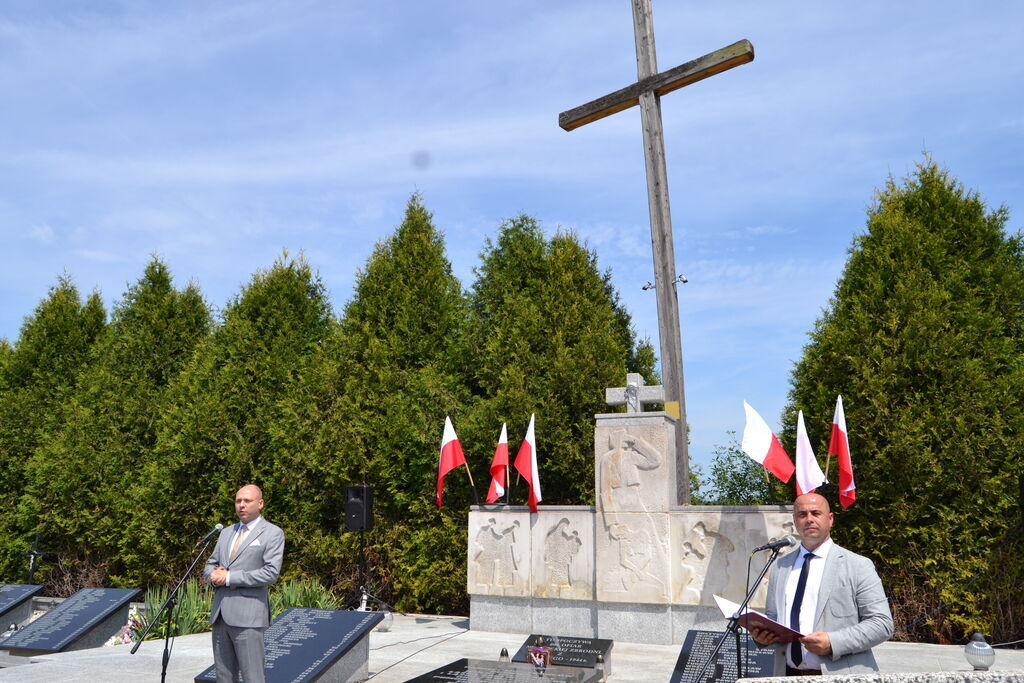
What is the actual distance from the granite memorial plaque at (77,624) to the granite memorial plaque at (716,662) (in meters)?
6.17

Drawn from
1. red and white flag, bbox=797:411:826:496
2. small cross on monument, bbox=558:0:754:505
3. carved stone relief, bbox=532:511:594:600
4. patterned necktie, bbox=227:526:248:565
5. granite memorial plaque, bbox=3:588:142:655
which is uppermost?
small cross on monument, bbox=558:0:754:505

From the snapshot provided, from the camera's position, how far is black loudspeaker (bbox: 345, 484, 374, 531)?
10828 mm

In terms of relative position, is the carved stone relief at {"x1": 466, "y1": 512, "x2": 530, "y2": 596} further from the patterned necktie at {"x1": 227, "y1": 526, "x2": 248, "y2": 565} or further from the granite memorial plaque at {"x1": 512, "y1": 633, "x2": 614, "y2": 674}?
the patterned necktie at {"x1": 227, "y1": 526, "x2": 248, "y2": 565}

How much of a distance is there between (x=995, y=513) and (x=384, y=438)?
26.2ft

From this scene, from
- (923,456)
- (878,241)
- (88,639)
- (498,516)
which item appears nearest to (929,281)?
(878,241)

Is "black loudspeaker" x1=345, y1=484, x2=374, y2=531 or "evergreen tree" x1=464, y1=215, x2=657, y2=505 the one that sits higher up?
"evergreen tree" x1=464, y1=215, x2=657, y2=505

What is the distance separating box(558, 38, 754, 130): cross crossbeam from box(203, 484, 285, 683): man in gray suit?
7.08 metres

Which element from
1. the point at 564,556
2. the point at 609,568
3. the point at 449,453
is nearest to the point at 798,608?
the point at 609,568

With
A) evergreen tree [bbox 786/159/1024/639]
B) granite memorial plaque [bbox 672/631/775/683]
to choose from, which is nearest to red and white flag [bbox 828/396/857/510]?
evergreen tree [bbox 786/159/1024/639]

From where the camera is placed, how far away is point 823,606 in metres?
3.50

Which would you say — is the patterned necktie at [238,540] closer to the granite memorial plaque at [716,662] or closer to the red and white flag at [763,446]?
the granite memorial plaque at [716,662]

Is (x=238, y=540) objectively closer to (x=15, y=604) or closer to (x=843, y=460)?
(x=843, y=460)

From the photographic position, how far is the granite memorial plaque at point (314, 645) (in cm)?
605

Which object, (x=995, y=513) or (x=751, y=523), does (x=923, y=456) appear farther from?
(x=751, y=523)
